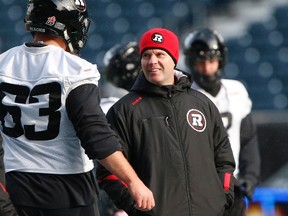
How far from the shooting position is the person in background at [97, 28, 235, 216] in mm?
4488

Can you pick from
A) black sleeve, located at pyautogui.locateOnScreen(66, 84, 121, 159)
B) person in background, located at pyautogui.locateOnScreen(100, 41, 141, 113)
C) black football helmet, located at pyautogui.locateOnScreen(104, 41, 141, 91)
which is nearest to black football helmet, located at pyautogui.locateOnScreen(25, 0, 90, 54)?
black sleeve, located at pyautogui.locateOnScreen(66, 84, 121, 159)

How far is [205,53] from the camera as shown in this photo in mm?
6973

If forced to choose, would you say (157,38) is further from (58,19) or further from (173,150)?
(58,19)

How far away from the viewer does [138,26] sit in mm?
12602

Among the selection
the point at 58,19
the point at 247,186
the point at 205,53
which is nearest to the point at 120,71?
the point at 205,53

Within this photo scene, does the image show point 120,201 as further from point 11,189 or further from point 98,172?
point 11,189

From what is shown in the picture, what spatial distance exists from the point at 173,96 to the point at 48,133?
1.10 metres

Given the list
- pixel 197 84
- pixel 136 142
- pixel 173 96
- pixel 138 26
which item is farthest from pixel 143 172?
pixel 138 26

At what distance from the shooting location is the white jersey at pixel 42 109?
3.71m

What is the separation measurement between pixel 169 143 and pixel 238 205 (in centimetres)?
161

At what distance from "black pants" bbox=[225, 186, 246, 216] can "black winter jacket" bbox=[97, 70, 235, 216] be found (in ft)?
3.42

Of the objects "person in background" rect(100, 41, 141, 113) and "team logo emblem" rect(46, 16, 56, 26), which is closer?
"team logo emblem" rect(46, 16, 56, 26)

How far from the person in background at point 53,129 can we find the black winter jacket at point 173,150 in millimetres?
669

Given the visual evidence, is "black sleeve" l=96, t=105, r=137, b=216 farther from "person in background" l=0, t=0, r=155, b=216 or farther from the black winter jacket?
"person in background" l=0, t=0, r=155, b=216
